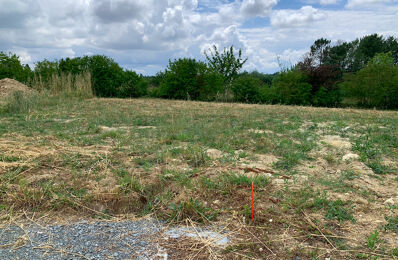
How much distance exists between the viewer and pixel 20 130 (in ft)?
19.4

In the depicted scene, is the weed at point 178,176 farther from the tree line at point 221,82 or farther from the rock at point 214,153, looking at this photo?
the tree line at point 221,82

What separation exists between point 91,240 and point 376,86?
14.0 metres

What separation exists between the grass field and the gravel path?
185mm

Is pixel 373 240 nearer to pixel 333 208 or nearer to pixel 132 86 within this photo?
pixel 333 208

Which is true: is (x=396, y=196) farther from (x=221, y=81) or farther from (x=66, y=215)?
(x=221, y=81)

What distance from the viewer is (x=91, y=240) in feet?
7.95

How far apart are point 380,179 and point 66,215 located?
11.5ft

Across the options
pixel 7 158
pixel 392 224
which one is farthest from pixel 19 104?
pixel 392 224

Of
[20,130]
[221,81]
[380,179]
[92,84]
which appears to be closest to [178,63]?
[221,81]

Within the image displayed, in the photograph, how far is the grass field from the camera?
99.3 inches

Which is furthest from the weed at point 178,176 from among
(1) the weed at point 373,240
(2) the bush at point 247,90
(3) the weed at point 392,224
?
(2) the bush at point 247,90

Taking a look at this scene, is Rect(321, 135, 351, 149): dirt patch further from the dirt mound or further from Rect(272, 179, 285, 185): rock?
the dirt mound

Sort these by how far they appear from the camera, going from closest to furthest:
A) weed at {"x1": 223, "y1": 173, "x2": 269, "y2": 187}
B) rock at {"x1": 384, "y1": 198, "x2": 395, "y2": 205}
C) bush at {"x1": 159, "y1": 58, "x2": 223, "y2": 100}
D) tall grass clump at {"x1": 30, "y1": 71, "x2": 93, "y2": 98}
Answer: rock at {"x1": 384, "y1": 198, "x2": 395, "y2": 205}
weed at {"x1": 223, "y1": 173, "x2": 269, "y2": 187}
tall grass clump at {"x1": 30, "y1": 71, "x2": 93, "y2": 98}
bush at {"x1": 159, "y1": 58, "x2": 223, "y2": 100}

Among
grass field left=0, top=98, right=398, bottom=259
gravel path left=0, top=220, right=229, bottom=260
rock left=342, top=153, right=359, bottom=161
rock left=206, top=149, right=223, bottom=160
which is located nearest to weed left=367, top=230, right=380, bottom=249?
grass field left=0, top=98, right=398, bottom=259
